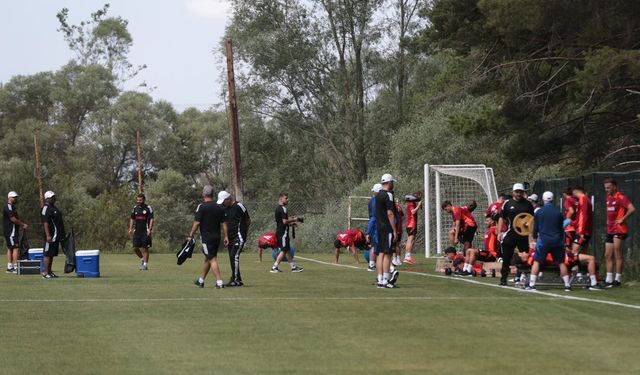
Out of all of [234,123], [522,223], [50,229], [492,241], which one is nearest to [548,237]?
[522,223]

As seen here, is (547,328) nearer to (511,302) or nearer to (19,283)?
(511,302)

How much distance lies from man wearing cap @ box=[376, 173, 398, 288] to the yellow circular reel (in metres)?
2.79

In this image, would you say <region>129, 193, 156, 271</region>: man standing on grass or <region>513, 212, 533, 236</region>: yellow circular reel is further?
<region>129, 193, 156, 271</region>: man standing on grass

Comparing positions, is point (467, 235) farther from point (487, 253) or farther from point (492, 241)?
point (487, 253)

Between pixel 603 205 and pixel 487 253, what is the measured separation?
305 cm

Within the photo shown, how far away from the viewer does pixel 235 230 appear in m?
22.0

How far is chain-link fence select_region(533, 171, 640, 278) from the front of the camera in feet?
79.0

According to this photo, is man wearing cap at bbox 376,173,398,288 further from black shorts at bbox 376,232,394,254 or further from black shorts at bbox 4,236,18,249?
black shorts at bbox 4,236,18,249

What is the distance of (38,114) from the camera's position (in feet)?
285

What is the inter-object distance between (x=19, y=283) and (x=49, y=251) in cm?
172

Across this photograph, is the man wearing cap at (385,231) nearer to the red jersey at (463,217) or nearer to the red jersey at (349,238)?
the red jersey at (463,217)

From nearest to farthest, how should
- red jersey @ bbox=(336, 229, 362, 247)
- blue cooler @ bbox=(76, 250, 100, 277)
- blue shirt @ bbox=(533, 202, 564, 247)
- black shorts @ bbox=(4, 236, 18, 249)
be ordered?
blue shirt @ bbox=(533, 202, 564, 247), blue cooler @ bbox=(76, 250, 100, 277), black shorts @ bbox=(4, 236, 18, 249), red jersey @ bbox=(336, 229, 362, 247)

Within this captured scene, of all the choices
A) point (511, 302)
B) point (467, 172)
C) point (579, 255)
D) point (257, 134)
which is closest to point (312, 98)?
point (257, 134)

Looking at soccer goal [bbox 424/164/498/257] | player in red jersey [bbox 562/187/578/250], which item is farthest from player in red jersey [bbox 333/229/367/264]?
player in red jersey [bbox 562/187/578/250]
